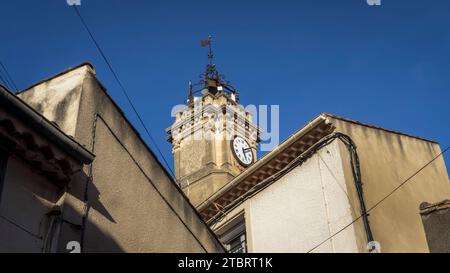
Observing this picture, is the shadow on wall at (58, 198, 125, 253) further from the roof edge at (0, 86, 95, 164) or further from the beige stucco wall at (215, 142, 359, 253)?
the beige stucco wall at (215, 142, 359, 253)

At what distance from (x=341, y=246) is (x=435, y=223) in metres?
2.87

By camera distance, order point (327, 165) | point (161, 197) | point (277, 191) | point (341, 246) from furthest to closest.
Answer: point (277, 191), point (327, 165), point (341, 246), point (161, 197)

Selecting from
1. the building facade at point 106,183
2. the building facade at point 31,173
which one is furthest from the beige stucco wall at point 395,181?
the building facade at point 31,173

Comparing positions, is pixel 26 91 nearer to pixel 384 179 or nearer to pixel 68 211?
pixel 68 211

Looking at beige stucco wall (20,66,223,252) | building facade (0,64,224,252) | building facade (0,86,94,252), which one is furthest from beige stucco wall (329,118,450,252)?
building facade (0,86,94,252)

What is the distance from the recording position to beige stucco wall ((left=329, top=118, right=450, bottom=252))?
42.0 feet

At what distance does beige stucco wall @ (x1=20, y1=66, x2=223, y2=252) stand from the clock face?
21.1 meters

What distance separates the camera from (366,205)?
41.8ft

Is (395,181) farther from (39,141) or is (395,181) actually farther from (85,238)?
(39,141)

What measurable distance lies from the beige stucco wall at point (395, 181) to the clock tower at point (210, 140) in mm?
13984

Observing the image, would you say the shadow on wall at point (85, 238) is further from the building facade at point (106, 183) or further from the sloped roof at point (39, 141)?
the sloped roof at point (39, 141)

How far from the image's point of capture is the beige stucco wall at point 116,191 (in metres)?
7.83

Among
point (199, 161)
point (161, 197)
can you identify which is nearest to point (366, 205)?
point (161, 197)
